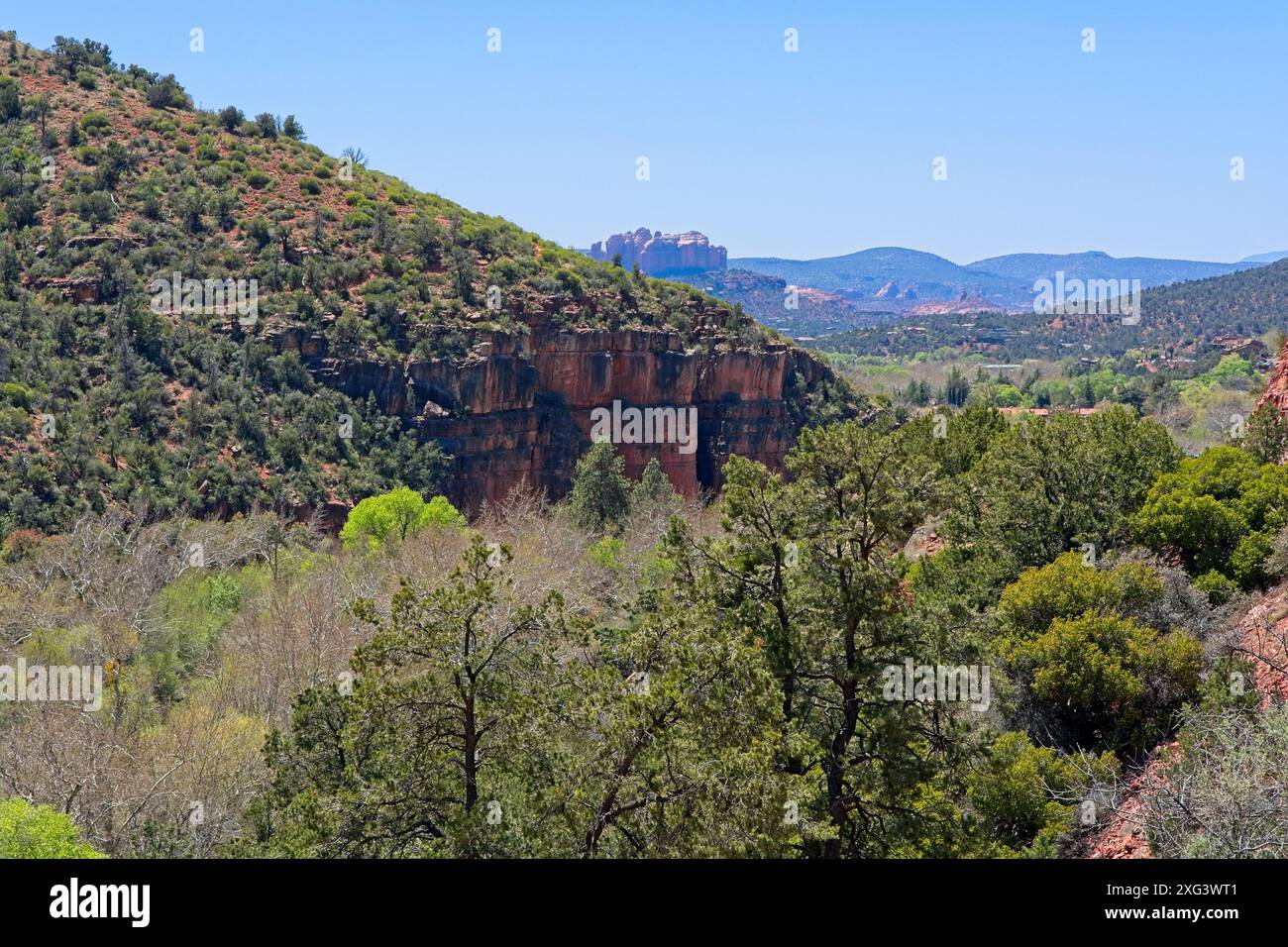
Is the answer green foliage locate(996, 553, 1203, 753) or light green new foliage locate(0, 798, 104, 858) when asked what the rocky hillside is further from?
green foliage locate(996, 553, 1203, 753)

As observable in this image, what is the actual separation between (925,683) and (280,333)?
48673mm

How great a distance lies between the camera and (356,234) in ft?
215

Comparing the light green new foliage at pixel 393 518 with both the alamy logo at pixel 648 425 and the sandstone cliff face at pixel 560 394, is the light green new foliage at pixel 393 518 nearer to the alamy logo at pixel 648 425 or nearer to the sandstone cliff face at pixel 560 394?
the sandstone cliff face at pixel 560 394

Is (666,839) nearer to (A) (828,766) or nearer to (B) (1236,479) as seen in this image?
(A) (828,766)

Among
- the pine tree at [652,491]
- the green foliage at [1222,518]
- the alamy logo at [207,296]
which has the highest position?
the alamy logo at [207,296]

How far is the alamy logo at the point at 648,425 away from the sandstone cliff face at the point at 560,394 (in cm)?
33

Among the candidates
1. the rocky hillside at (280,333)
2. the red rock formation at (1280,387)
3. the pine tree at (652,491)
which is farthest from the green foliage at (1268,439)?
the rocky hillside at (280,333)

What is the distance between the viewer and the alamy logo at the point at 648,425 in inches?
2650

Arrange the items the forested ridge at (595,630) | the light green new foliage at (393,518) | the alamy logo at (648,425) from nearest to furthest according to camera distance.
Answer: the forested ridge at (595,630) < the light green new foliage at (393,518) < the alamy logo at (648,425)

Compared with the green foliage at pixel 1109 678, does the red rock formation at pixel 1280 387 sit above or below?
above

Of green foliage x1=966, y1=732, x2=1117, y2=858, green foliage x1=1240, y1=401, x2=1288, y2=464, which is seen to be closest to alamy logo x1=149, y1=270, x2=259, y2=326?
green foliage x1=1240, y1=401, x2=1288, y2=464

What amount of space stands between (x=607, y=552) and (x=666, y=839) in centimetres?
2799

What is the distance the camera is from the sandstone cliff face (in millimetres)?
60031
